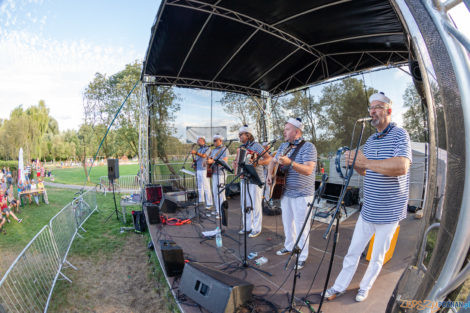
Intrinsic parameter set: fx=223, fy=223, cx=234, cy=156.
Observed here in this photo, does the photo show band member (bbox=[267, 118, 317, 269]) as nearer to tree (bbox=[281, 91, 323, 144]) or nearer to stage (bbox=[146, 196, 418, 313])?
stage (bbox=[146, 196, 418, 313])

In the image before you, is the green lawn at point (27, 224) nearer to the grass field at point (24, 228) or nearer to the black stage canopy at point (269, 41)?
the grass field at point (24, 228)

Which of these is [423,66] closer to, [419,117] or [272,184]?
[272,184]

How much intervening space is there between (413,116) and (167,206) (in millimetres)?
8034

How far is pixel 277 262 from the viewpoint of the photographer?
11.5 ft

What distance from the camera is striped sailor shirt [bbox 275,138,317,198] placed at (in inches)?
123

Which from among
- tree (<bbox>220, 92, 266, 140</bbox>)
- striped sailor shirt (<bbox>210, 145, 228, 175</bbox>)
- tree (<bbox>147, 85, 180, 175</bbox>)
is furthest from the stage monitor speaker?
tree (<bbox>220, 92, 266, 140</bbox>)

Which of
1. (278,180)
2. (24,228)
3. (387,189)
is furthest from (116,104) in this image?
(387,189)

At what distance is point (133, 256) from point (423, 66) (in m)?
5.08

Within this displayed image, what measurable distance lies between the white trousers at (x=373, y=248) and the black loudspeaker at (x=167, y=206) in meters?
5.15

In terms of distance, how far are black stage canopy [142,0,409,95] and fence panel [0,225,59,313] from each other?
4622 millimetres

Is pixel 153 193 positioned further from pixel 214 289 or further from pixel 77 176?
pixel 77 176

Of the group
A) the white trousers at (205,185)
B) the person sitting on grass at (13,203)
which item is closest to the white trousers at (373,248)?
the white trousers at (205,185)

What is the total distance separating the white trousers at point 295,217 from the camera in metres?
3.24

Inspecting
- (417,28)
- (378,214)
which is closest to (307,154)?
(378,214)
